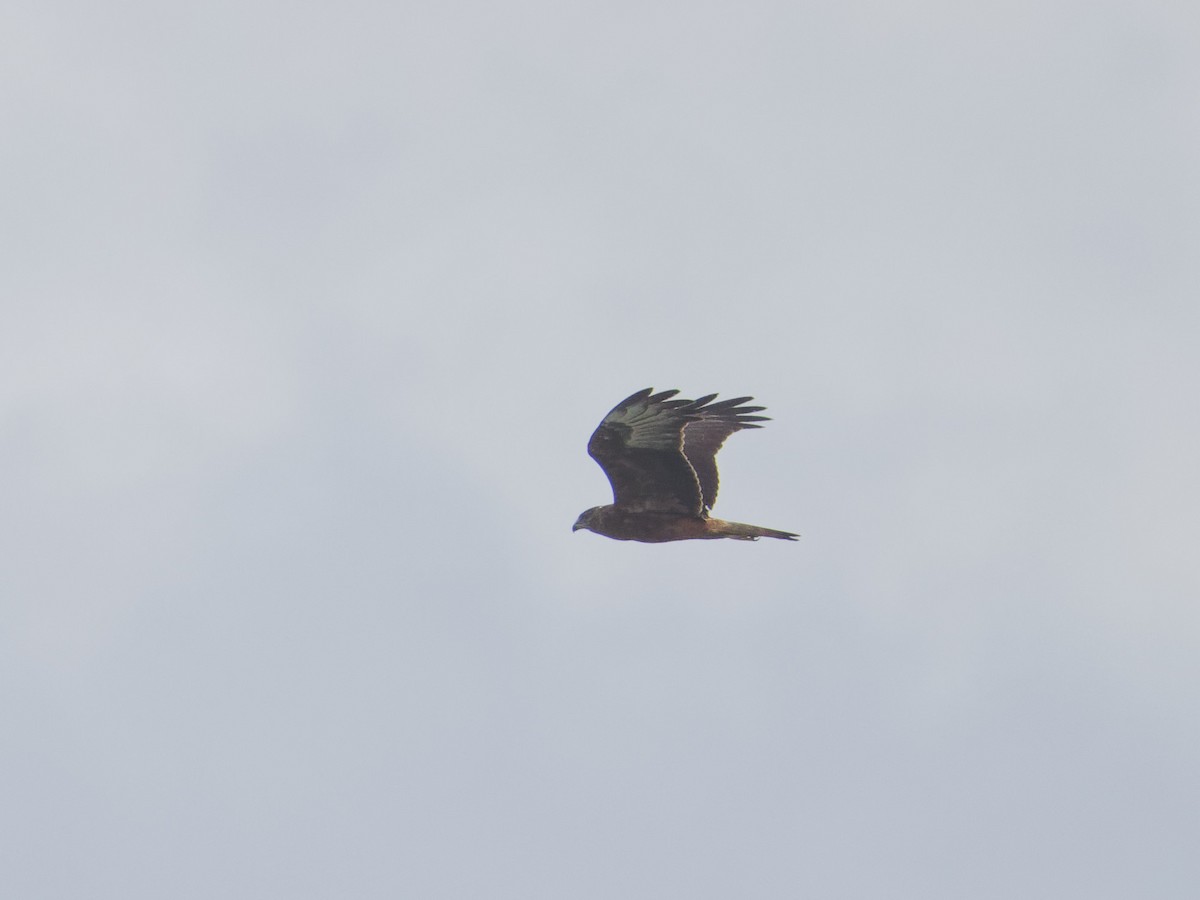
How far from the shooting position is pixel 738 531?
18.1 m

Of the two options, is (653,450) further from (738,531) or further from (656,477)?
(738,531)

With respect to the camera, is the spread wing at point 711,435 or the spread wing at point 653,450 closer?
the spread wing at point 653,450

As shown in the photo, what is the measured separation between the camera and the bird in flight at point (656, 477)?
17156mm

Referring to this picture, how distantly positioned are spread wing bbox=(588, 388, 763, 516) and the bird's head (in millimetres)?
391

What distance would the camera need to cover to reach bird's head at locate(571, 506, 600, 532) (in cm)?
1848

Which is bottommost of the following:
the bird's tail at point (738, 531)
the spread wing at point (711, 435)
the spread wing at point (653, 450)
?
the bird's tail at point (738, 531)

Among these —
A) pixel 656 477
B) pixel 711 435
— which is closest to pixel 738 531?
pixel 656 477

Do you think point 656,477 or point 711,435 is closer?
point 656,477

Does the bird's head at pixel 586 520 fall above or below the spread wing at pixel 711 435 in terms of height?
below

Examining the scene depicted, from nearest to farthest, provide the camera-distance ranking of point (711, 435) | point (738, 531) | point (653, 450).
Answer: point (653, 450) → point (738, 531) → point (711, 435)

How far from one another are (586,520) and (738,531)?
160cm

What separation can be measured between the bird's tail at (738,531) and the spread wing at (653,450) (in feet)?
0.69

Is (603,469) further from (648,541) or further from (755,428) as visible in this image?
(755,428)

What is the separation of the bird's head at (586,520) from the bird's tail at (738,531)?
121 centimetres
